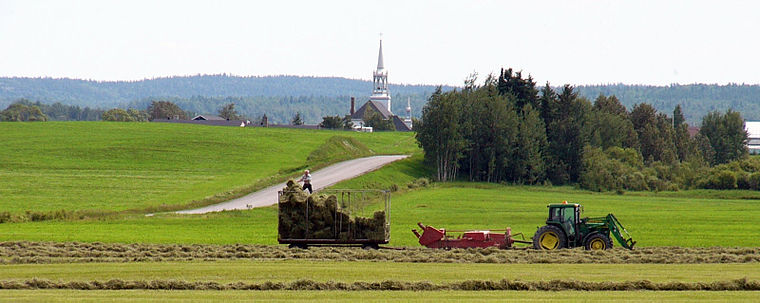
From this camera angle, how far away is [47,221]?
4922 centimetres

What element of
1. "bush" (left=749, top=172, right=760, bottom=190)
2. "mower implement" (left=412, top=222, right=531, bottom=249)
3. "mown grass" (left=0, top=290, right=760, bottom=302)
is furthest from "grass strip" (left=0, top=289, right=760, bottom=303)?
"bush" (left=749, top=172, right=760, bottom=190)

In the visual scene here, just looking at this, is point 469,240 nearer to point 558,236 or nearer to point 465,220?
point 558,236

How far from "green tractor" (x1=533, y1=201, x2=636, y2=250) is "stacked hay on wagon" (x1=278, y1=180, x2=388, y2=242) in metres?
5.80

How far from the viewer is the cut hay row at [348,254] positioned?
98.6 ft

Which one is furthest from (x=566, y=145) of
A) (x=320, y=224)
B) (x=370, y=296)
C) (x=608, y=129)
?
(x=370, y=296)

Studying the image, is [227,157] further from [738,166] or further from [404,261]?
[404,261]

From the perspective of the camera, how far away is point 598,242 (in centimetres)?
3356

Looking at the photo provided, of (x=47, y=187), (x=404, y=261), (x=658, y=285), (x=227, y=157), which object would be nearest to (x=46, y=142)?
(x=227, y=157)

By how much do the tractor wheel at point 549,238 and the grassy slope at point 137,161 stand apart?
3174cm

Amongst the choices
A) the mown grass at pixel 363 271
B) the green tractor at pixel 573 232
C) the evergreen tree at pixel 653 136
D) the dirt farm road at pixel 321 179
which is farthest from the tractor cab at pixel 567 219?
the evergreen tree at pixel 653 136

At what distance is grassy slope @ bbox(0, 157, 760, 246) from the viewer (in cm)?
3934

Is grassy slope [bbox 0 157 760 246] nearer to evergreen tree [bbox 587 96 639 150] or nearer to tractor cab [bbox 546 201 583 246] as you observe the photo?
tractor cab [bbox 546 201 583 246]

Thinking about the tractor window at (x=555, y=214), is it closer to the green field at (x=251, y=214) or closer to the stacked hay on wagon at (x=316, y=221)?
the green field at (x=251, y=214)

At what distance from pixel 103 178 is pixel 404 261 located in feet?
179
